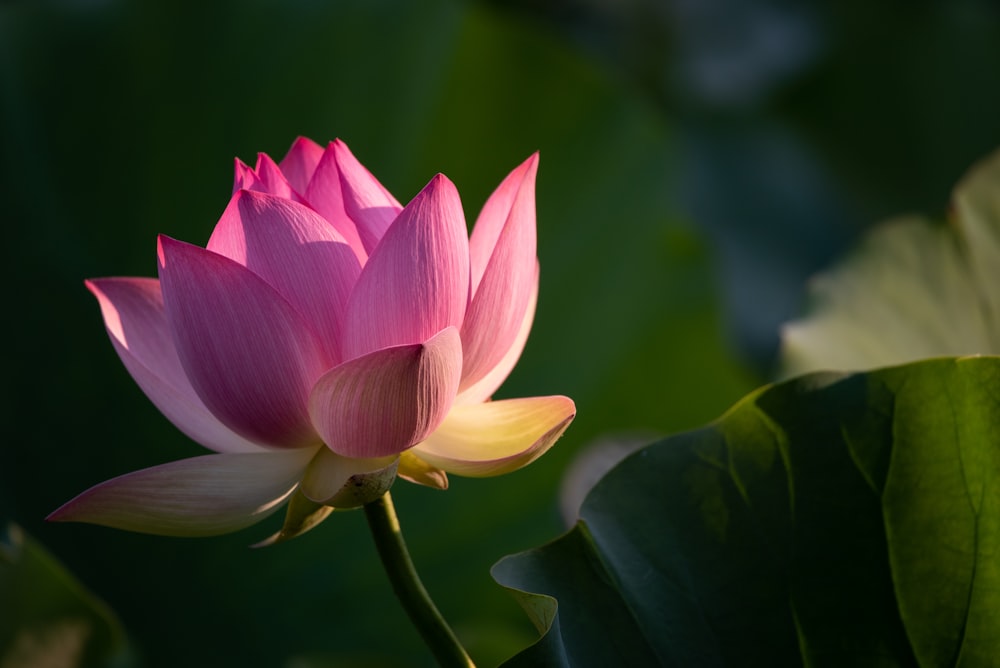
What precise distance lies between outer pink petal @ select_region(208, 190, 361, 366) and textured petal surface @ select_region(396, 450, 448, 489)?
2.2 inches

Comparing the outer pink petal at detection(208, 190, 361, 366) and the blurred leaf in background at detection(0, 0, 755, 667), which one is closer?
the outer pink petal at detection(208, 190, 361, 366)

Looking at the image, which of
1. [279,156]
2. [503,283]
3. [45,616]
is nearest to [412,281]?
[503,283]

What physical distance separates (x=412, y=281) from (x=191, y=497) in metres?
0.12

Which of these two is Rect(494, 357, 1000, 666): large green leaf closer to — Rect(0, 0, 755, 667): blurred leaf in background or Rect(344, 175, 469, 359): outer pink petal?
Rect(344, 175, 469, 359): outer pink petal

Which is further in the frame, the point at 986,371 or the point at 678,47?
the point at 678,47

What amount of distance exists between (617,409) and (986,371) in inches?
37.2

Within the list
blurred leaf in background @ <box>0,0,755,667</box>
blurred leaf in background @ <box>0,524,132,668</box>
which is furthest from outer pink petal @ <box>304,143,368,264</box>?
blurred leaf in background @ <box>0,0,755,667</box>

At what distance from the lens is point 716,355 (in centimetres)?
154

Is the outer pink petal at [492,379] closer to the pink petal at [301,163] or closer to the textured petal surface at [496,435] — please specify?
the textured petal surface at [496,435]

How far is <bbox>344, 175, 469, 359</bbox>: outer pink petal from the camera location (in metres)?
0.41

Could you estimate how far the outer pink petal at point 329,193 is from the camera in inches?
18.5

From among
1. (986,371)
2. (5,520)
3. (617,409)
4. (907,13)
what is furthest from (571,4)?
(986,371)

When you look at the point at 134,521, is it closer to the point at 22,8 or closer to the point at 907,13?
the point at 22,8

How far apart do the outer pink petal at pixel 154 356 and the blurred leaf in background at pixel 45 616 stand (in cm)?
28
